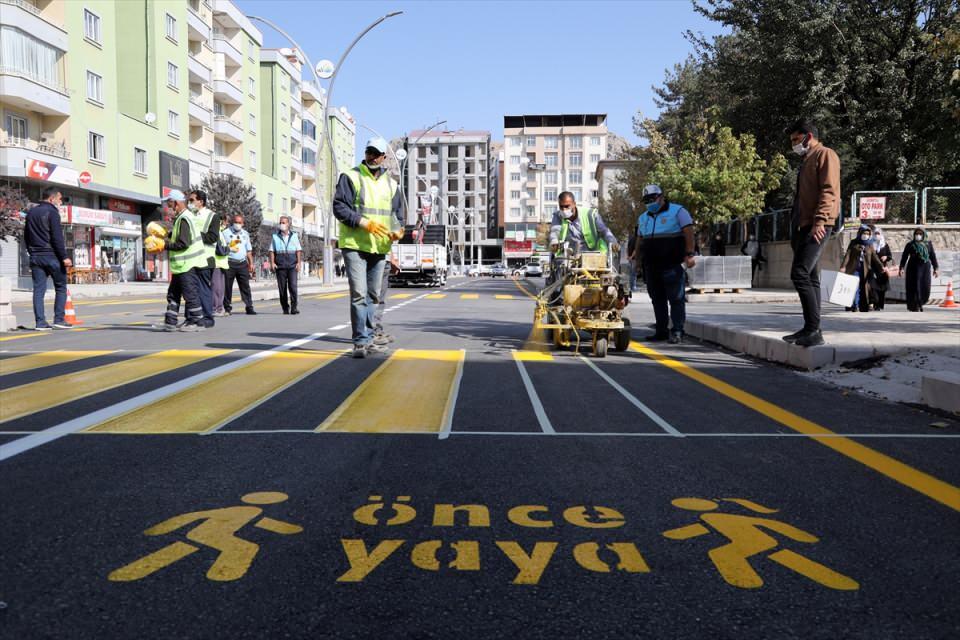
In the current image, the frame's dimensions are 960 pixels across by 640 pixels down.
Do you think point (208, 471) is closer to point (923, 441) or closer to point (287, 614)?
point (287, 614)

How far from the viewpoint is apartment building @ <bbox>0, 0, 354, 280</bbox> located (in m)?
32.8

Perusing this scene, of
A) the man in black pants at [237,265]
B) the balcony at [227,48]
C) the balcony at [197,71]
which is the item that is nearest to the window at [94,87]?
the balcony at [197,71]

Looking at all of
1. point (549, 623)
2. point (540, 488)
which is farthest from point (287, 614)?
point (540, 488)

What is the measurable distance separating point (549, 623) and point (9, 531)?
178cm

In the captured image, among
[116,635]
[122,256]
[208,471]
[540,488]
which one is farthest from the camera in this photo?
[122,256]

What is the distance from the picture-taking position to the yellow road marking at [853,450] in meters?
3.39

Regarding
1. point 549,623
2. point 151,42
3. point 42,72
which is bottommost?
point 549,623

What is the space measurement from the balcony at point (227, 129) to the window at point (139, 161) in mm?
11438

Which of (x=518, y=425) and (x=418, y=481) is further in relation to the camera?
(x=518, y=425)

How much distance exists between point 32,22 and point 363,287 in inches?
1219

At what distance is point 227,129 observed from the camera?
179 ft

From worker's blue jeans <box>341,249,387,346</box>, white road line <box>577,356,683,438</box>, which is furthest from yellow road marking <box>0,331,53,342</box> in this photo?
white road line <box>577,356,683,438</box>

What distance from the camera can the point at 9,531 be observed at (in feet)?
8.88

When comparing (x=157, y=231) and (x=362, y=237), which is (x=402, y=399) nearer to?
(x=362, y=237)
